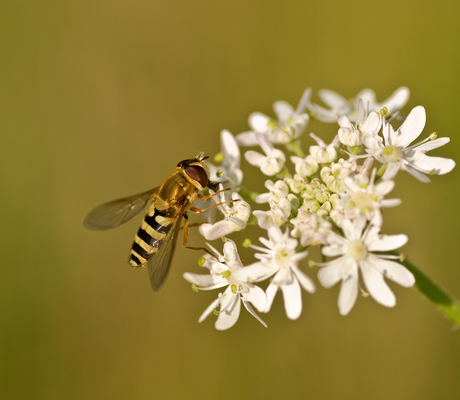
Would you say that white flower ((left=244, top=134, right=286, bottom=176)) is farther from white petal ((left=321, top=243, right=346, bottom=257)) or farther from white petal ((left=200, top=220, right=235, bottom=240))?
white petal ((left=321, top=243, right=346, bottom=257))

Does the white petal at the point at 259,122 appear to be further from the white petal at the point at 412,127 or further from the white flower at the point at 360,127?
the white petal at the point at 412,127

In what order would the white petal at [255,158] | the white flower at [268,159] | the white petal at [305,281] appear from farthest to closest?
the white petal at [255,158], the white flower at [268,159], the white petal at [305,281]

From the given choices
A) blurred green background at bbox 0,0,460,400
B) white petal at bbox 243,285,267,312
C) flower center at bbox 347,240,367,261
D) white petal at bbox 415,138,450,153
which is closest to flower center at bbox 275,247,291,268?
white petal at bbox 243,285,267,312

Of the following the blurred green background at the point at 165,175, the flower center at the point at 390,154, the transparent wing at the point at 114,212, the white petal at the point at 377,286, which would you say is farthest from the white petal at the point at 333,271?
the blurred green background at the point at 165,175

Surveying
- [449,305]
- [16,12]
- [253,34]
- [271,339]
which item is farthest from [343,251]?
[16,12]

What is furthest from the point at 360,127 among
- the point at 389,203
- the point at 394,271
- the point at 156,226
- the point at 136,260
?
the point at 136,260
